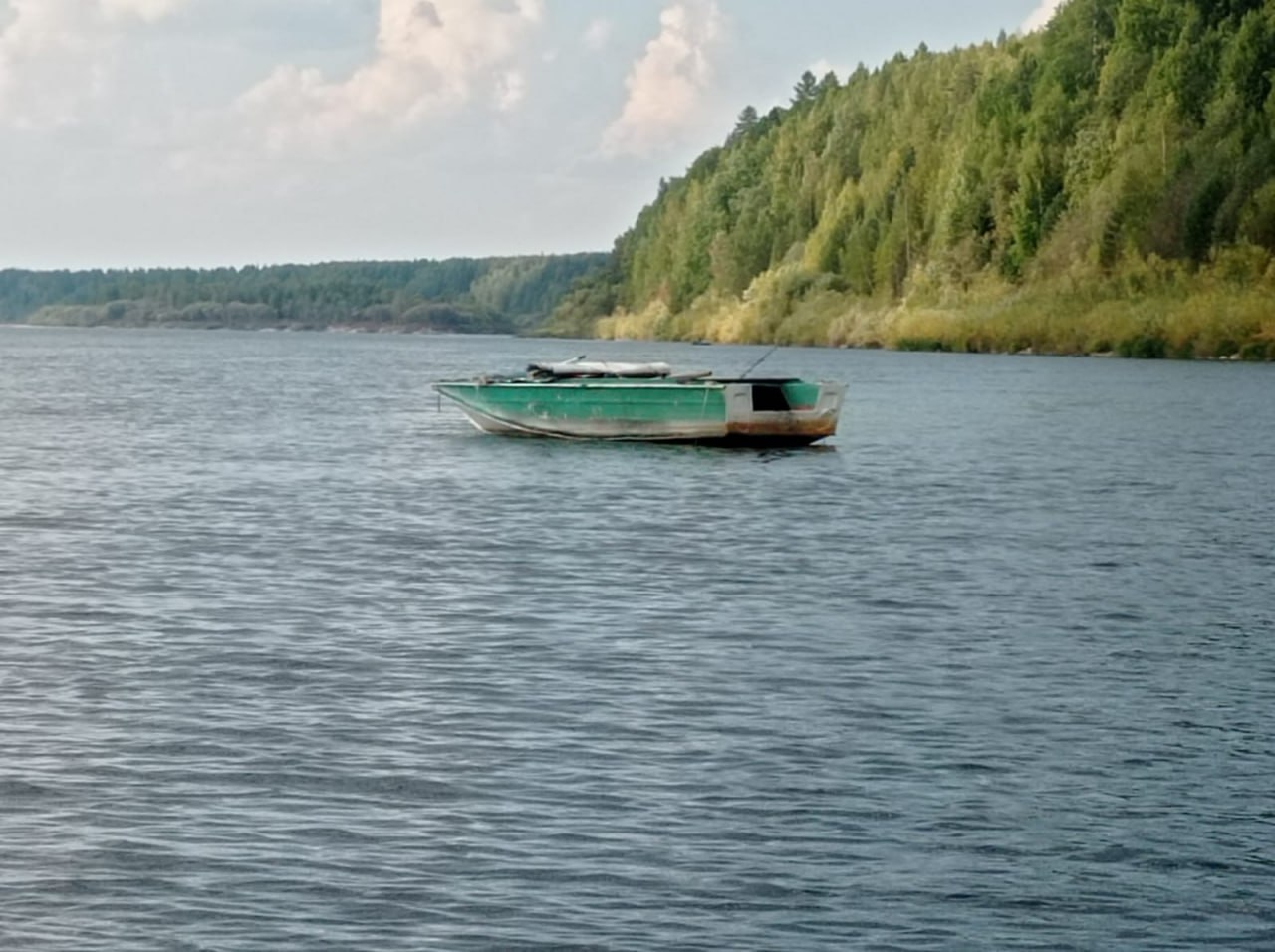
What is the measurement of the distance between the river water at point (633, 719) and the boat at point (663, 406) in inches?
404

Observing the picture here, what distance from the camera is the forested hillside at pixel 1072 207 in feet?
413

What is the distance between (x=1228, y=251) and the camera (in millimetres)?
123062

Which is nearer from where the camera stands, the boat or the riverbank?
the boat

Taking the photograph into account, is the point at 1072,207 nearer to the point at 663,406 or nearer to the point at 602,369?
the point at 602,369

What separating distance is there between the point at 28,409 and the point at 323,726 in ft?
203

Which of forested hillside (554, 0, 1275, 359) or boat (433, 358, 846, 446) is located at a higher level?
forested hillside (554, 0, 1275, 359)

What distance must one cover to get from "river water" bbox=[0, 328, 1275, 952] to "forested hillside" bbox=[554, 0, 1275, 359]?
83.0 meters

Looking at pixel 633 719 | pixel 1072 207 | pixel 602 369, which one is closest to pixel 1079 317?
pixel 1072 207

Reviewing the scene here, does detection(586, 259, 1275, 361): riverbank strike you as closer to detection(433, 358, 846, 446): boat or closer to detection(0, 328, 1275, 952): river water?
detection(433, 358, 846, 446): boat

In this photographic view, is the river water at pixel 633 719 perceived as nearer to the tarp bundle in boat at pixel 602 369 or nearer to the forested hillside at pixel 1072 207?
the tarp bundle in boat at pixel 602 369

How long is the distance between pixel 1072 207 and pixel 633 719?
127374 millimetres

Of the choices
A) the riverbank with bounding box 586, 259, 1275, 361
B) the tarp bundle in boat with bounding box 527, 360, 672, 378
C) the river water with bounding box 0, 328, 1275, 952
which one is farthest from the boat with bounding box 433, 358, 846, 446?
the riverbank with bounding box 586, 259, 1275, 361

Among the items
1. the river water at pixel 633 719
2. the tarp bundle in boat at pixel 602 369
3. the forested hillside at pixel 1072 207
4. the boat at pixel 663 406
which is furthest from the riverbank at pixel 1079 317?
the river water at pixel 633 719

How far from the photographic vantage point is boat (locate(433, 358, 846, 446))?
54.9 m
